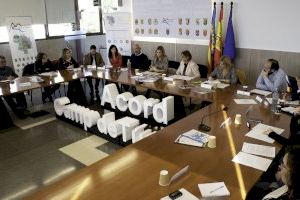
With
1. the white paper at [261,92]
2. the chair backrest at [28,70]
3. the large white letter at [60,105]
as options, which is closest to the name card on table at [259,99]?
the white paper at [261,92]

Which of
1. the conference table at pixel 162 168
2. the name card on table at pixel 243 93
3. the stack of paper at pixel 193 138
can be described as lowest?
the conference table at pixel 162 168

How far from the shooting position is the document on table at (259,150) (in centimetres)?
232

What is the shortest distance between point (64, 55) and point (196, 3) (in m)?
3.14

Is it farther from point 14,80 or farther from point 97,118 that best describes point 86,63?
point 97,118

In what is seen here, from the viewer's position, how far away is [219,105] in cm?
353

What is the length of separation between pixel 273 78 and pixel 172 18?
317 cm

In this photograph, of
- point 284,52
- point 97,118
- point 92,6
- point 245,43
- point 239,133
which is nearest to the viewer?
point 239,133

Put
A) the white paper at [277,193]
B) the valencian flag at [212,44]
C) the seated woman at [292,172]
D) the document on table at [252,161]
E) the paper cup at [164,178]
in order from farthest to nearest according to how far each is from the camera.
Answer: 1. the valencian flag at [212,44]
2. the document on table at [252,161]
3. the paper cup at [164,178]
4. the white paper at [277,193]
5. the seated woman at [292,172]

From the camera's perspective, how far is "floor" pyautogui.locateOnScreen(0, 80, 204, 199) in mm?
3282

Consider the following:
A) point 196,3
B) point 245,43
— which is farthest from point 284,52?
point 196,3

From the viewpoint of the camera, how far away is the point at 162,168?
215 cm

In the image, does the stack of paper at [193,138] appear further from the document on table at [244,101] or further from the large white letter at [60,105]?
the large white letter at [60,105]

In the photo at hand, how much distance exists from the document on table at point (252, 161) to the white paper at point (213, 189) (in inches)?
14.4

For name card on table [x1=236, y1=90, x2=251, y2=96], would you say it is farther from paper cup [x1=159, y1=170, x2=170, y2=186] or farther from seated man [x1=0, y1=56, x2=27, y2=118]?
seated man [x1=0, y1=56, x2=27, y2=118]
